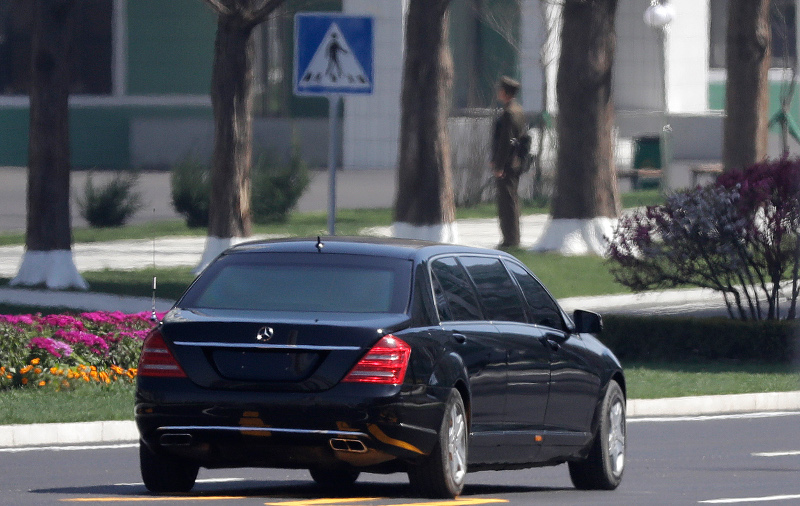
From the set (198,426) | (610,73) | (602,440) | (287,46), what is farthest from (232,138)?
(287,46)

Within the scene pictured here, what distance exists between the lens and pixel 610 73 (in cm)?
2634

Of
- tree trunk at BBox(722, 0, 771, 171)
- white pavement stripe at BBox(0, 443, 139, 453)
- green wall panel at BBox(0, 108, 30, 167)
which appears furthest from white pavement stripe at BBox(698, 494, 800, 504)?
green wall panel at BBox(0, 108, 30, 167)

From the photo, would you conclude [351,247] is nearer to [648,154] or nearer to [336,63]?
[336,63]

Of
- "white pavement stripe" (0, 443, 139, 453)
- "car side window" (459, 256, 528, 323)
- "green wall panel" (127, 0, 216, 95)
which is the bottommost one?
"white pavement stripe" (0, 443, 139, 453)

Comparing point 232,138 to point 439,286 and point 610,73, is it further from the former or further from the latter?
point 439,286

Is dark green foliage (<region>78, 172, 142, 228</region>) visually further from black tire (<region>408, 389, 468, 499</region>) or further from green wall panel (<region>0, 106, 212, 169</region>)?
black tire (<region>408, 389, 468, 499</region>)

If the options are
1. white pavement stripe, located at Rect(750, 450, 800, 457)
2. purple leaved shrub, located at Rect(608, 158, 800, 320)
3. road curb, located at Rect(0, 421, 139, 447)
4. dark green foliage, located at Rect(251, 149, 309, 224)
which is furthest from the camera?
dark green foliage, located at Rect(251, 149, 309, 224)

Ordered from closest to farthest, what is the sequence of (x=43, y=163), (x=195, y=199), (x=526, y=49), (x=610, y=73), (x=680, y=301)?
(x=43, y=163) → (x=680, y=301) → (x=610, y=73) → (x=195, y=199) → (x=526, y=49)

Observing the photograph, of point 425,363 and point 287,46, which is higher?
point 287,46

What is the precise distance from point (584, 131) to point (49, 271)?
26.2 ft

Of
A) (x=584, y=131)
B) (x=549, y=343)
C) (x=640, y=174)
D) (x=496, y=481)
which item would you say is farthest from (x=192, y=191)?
(x=549, y=343)

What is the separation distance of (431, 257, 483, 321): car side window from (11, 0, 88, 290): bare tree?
12.7 metres

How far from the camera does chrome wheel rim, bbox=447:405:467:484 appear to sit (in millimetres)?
9289

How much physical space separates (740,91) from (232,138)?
8551mm
